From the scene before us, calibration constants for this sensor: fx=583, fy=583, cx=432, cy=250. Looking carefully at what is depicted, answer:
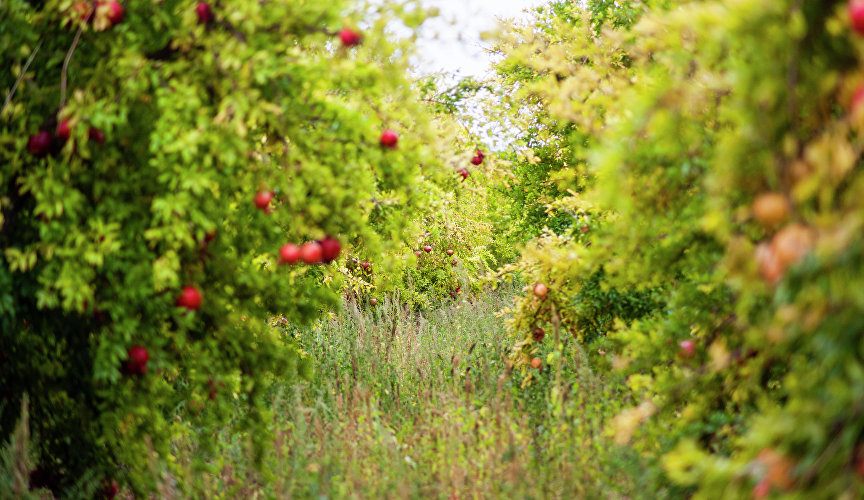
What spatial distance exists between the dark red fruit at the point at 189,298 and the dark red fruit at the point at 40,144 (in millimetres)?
807

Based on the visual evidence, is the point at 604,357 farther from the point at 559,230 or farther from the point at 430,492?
the point at 559,230

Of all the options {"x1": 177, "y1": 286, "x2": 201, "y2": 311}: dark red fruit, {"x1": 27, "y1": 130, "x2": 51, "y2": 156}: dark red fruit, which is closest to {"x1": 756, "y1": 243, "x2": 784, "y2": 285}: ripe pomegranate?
{"x1": 177, "y1": 286, "x2": 201, "y2": 311}: dark red fruit

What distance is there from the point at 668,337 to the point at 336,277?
3.34 meters

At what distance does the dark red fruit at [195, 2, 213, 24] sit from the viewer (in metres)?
2.26

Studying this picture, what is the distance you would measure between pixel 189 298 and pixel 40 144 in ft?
2.88

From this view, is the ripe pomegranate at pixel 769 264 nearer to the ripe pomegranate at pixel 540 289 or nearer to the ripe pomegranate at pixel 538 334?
the ripe pomegranate at pixel 540 289

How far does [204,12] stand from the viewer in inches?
89.4

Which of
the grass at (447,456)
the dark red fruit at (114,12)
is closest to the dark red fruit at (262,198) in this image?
the dark red fruit at (114,12)

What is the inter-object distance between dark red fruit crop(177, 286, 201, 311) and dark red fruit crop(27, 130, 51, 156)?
807 mm

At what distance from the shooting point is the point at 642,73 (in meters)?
2.75

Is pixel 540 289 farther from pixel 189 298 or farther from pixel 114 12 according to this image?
pixel 114 12

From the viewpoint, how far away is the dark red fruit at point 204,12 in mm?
2260

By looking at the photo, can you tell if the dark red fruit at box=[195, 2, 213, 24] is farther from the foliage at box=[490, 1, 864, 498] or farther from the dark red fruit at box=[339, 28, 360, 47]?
the foliage at box=[490, 1, 864, 498]

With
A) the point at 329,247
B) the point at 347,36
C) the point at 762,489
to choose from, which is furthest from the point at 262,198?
the point at 762,489
